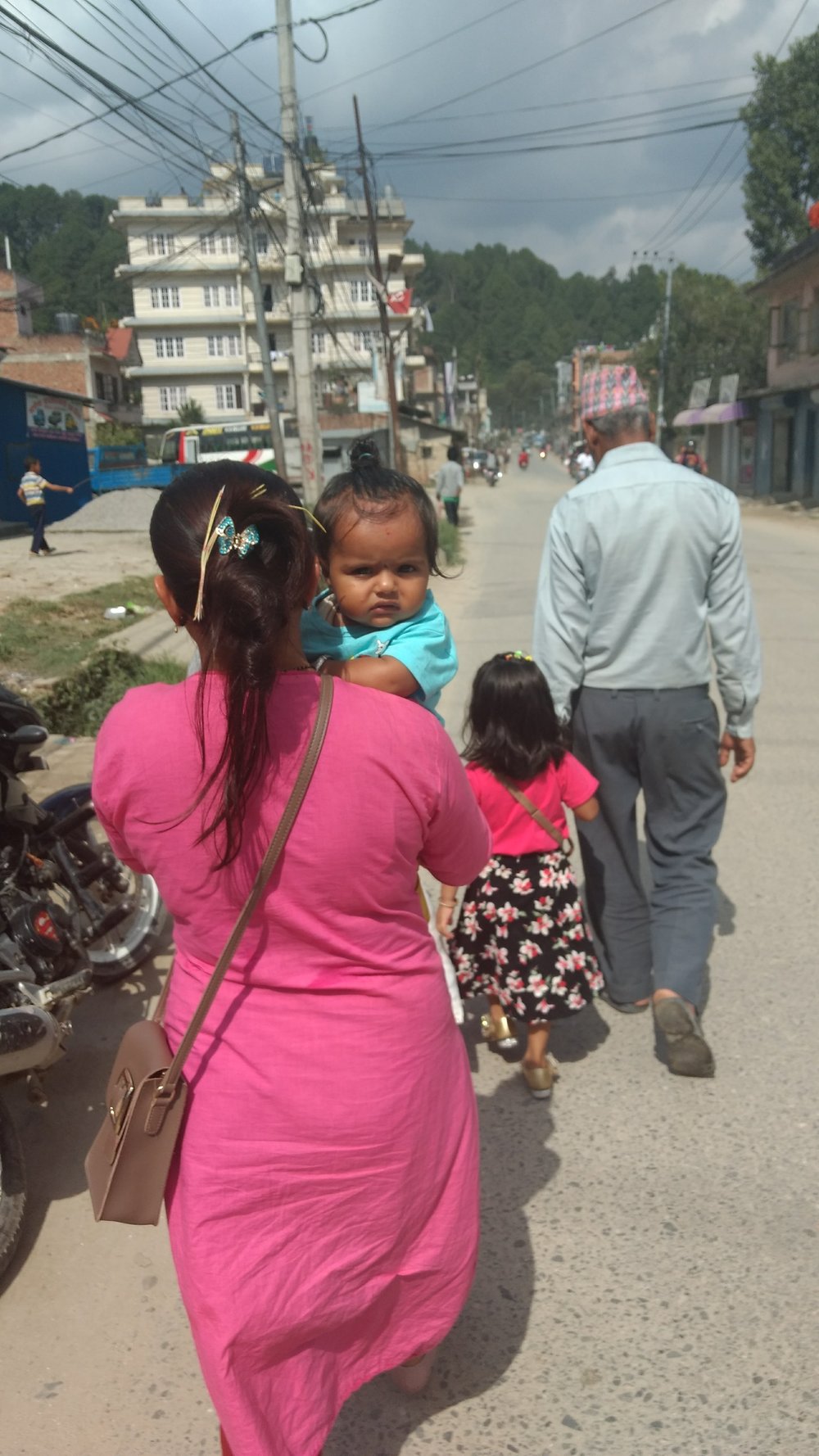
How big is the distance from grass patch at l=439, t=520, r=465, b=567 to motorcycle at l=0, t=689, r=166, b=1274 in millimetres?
13277

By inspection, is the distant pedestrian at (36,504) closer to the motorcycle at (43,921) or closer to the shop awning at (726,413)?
the motorcycle at (43,921)

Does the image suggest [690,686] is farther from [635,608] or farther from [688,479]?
[688,479]

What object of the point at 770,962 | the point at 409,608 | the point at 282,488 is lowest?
the point at 770,962

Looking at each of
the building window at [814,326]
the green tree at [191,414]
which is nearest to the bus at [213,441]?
the building window at [814,326]

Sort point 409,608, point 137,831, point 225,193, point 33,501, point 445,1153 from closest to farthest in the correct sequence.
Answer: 1. point 137,831
2. point 445,1153
3. point 409,608
4. point 33,501
5. point 225,193

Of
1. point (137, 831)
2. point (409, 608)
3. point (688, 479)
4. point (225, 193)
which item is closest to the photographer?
point (137, 831)

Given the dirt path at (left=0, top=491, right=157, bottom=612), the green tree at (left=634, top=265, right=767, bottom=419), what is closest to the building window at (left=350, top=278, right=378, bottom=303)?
the green tree at (left=634, top=265, right=767, bottom=419)

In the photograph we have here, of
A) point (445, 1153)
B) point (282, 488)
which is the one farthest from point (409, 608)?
point (445, 1153)

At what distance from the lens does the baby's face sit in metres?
2.20

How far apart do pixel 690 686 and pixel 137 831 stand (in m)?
2.35

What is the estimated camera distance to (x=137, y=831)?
1699 mm

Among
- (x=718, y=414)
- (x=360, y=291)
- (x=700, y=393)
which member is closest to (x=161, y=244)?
(x=360, y=291)

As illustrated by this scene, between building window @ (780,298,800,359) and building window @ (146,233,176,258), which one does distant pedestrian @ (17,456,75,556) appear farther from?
building window @ (146,233,176,258)

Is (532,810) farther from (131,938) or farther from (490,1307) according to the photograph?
(131,938)
